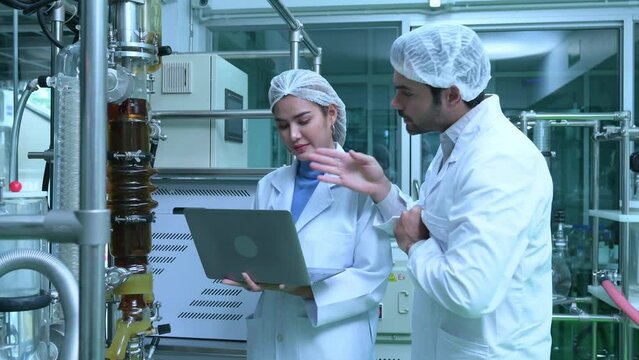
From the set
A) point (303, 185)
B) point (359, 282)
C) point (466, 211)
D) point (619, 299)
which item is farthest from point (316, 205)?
point (619, 299)

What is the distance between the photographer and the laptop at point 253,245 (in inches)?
43.3

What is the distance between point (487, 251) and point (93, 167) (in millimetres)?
705

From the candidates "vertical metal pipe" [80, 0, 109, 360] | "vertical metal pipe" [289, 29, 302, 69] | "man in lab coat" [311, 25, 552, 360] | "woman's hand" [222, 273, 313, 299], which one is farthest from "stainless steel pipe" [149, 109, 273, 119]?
"vertical metal pipe" [80, 0, 109, 360]

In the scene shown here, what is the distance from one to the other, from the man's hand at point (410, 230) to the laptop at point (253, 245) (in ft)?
0.55

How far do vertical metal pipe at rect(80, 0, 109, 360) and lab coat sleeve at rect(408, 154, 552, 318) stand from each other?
655 millimetres

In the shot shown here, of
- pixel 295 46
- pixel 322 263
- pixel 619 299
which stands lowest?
pixel 619 299

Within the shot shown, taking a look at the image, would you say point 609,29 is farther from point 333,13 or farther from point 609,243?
point 333,13

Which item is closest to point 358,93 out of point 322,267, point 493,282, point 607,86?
point 607,86

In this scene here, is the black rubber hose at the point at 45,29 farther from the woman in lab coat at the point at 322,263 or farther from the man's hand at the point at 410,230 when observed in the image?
the man's hand at the point at 410,230

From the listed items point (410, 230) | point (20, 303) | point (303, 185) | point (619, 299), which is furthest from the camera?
point (619, 299)

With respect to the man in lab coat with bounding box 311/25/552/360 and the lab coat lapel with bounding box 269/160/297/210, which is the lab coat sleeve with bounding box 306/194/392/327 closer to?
the man in lab coat with bounding box 311/25/552/360

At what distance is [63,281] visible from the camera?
57 centimetres

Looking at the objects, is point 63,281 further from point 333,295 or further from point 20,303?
point 333,295

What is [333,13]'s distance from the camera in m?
3.12
